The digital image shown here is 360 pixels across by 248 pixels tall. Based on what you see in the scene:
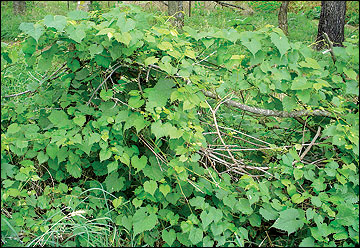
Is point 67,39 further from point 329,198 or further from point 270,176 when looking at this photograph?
point 329,198

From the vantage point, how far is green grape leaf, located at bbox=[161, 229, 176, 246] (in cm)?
222

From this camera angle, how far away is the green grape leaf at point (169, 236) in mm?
2219

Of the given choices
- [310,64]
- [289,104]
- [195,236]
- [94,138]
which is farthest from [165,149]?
[310,64]

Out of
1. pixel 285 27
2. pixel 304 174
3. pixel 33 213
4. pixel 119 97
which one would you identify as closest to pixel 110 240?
pixel 33 213

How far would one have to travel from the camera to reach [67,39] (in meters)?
2.16

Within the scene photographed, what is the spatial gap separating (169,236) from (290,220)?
0.71 meters

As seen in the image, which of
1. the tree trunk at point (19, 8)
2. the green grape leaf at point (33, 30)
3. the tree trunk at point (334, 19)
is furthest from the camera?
the tree trunk at point (19, 8)

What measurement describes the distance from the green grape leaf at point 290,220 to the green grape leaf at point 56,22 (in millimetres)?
1605

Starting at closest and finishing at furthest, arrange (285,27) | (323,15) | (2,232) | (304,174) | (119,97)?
(2,232), (304,174), (119,97), (323,15), (285,27)

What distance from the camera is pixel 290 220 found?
7.15ft

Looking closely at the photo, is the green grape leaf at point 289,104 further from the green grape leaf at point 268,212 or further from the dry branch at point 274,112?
the green grape leaf at point 268,212

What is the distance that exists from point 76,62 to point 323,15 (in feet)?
19.5

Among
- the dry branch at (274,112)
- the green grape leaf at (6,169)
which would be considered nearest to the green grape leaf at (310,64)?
the dry branch at (274,112)

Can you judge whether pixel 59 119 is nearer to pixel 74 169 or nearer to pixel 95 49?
pixel 74 169
